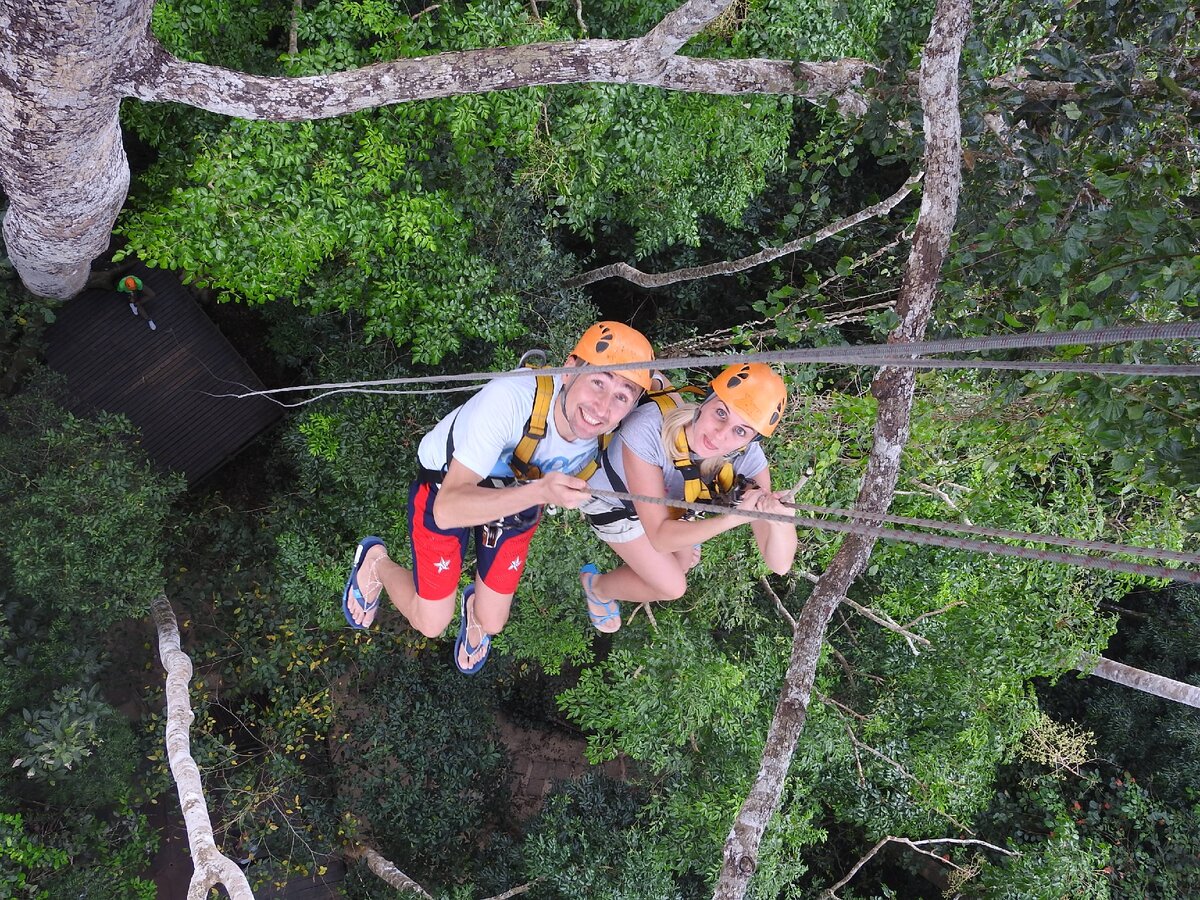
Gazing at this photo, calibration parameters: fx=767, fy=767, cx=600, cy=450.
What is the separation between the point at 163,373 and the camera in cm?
618

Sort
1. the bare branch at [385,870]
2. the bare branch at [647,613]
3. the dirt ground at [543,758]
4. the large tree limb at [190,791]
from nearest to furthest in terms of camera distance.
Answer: the large tree limb at [190,791] < the bare branch at [647,613] < the bare branch at [385,870] < the dirt ground at [543,758]

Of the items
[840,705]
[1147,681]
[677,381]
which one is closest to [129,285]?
[677,381]

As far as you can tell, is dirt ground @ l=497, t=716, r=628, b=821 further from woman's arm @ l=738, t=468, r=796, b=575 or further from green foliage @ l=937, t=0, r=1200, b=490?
green foliage @ l=937, t=0, r=1200, b=490

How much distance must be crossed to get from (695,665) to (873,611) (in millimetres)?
1819

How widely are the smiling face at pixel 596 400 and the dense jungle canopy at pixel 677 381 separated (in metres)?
1.21

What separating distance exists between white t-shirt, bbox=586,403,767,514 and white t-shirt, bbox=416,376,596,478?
0.13 meters

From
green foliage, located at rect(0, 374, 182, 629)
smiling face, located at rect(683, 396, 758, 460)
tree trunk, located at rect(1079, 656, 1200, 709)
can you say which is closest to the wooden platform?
green foliage, located at rect(0, 374, 182, 629)

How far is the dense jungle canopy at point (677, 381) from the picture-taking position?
3.31m

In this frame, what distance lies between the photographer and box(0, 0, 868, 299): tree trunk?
2.85 metres

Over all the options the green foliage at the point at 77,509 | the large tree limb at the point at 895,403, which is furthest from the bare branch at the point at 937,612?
the green foliage at the point at 77,509

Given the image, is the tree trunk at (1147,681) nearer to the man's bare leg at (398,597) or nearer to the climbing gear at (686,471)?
the climbing gear at (686,471)

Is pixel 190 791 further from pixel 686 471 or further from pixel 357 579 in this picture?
pixel 686 471

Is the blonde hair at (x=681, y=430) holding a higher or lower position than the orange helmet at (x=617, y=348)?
lower

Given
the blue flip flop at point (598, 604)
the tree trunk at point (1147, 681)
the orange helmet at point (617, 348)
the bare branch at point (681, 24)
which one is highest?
the bare branch at point (681, 24)
